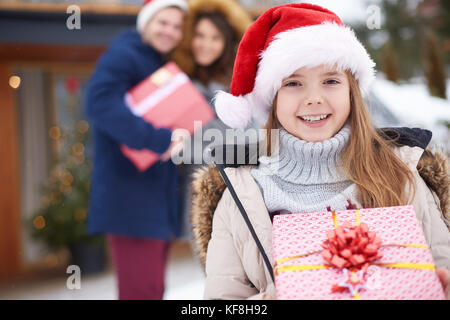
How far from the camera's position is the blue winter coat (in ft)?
7.35

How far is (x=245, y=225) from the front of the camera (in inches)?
54.2

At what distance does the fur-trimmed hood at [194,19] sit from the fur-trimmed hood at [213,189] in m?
1.06

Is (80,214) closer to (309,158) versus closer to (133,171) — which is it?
(133,171)

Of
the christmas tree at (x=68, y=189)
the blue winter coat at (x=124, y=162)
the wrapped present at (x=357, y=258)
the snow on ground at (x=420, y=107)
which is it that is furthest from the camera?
the christmas tree at (x=68, y=189)

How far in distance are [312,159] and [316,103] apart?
0.16 metres

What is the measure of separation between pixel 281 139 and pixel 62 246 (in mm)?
3869

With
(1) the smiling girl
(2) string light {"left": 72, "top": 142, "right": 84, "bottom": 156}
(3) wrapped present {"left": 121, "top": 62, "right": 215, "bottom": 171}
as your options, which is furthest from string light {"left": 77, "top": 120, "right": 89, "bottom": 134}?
(1) the smiling girl

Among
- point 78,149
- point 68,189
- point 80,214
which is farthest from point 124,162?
point 78,149

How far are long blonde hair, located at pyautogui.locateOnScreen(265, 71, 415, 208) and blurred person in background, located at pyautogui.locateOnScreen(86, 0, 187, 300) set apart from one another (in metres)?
1.05

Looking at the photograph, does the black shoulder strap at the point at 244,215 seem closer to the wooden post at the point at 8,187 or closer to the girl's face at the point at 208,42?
the girl's face at the point at 208,42

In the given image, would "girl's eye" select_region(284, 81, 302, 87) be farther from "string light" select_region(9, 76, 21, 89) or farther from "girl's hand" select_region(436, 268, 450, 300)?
"string light" select_region(9, 76, 21, 89)

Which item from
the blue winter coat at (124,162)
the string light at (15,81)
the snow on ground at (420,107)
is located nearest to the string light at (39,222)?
the string light at (15,81)

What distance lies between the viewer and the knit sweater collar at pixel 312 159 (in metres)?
1.38
